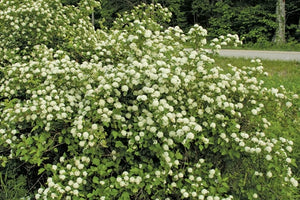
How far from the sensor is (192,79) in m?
2.83

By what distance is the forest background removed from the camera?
48.8ft

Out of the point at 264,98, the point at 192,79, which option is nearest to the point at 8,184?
the point at 192,79

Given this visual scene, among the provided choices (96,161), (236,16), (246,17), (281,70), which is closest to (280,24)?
(246,17)

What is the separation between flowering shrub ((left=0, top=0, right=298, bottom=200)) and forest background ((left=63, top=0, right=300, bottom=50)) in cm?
1095

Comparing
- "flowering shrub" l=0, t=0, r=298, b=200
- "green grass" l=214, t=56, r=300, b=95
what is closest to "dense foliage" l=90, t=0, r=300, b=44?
"green grass" l=214, t=56, r=300, b=95

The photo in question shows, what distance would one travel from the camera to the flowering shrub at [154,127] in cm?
256

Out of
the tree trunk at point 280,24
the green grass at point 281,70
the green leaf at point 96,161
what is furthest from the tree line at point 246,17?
the green leaf at point 96,161

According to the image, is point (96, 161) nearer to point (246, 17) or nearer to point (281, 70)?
point (281, 70)

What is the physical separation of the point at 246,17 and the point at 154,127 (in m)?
15.3

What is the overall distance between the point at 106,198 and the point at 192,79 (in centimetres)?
132

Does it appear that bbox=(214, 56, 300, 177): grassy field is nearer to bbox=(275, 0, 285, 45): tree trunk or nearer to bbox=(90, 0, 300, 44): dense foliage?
bbox=(90, 0, 300, 44): dense foliage

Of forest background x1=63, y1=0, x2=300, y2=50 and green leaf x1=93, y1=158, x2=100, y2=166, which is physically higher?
forest background x1=63, y1=0, x2=300, y2=50

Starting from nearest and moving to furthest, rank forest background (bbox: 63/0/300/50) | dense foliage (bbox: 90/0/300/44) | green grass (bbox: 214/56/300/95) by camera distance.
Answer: green grass (bbox: 214/56/300/95) → forest background (bbox: 63/0/300/50) → dense foliage (bbox: 90/0/300/44)

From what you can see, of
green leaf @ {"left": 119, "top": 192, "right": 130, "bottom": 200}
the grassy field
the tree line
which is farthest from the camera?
the tree line
